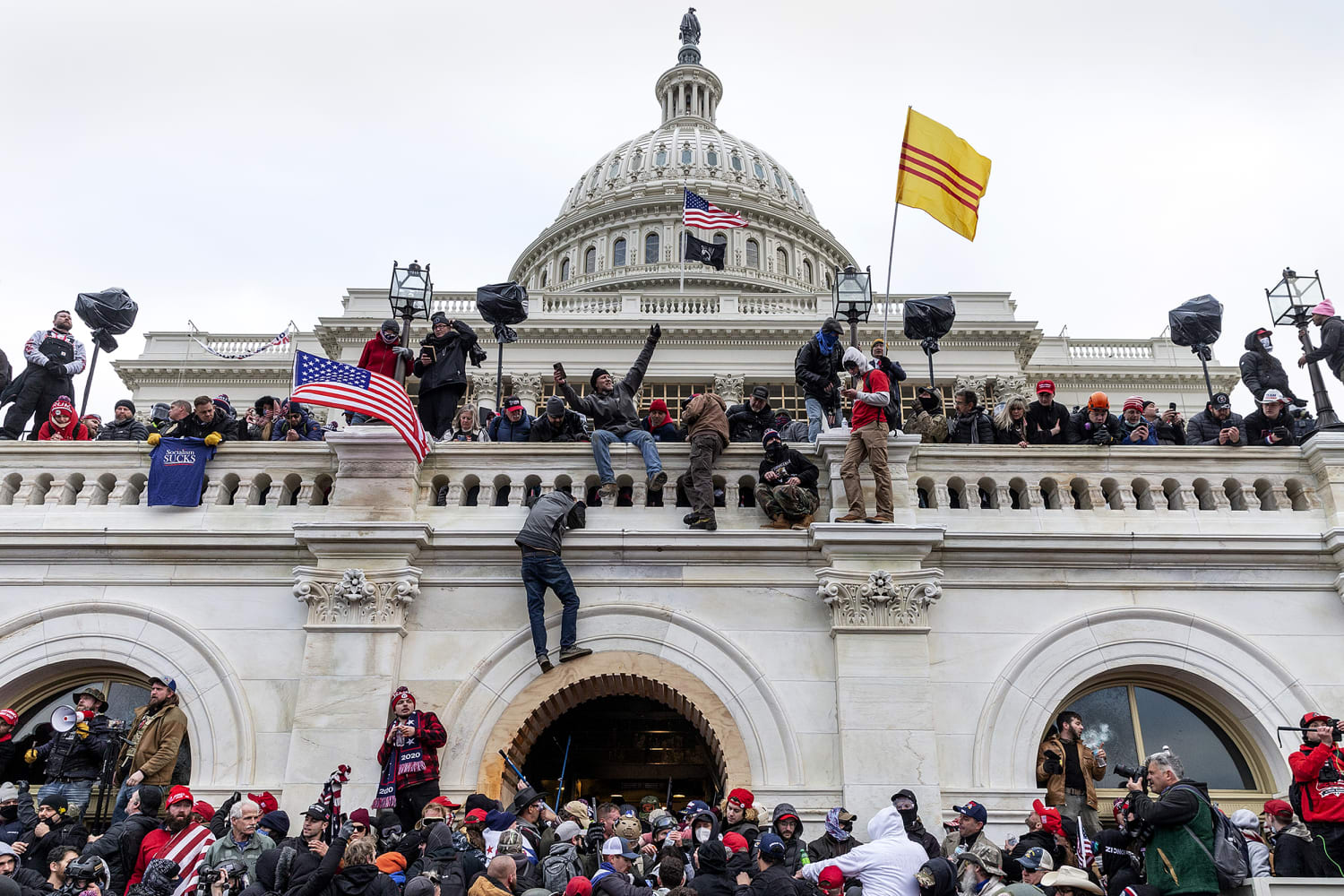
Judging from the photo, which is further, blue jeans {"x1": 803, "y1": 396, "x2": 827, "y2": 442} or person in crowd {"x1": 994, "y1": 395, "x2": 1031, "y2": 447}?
blue jeans {"x1": 803, "y1": 396, "x2": 827, "y2": 442}

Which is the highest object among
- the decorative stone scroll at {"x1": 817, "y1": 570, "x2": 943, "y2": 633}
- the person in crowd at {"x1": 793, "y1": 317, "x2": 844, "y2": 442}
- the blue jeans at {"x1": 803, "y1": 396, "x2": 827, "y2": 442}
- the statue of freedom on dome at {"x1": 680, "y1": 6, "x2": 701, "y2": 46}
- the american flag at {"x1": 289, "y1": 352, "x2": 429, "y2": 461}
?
the statue of freedom on dome at {"x1": 680, "y1": 6, "x2": 701, "y2": 46}

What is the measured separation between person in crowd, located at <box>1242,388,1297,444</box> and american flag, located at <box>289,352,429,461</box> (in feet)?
34.7

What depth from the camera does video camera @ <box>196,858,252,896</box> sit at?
910 cm

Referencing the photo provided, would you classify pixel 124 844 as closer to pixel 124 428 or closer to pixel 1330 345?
pixel 124 428

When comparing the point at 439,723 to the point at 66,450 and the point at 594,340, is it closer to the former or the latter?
the point at 66,450

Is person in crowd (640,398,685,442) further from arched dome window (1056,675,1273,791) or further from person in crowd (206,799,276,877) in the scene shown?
person in crowd (206,799,276,877)

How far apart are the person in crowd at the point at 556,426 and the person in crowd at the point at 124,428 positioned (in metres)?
5.08

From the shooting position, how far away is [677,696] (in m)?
12.3

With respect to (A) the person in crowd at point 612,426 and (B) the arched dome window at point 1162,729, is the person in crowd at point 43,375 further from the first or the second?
(B) the arched dome window at point 1162,729

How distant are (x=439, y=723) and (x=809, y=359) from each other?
21.7 feet

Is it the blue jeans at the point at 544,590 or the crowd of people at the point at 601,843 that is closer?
the crowd of people at the point at 601,843

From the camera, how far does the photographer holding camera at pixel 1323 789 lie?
9.03 metres

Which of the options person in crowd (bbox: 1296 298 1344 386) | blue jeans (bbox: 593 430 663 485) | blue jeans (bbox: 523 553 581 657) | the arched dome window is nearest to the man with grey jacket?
blue jeans (bbox: 523 553 581 657)

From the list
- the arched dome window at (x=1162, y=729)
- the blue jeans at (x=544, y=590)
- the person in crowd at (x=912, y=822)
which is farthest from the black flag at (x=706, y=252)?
the person in crowd at (x=912, y=822)
